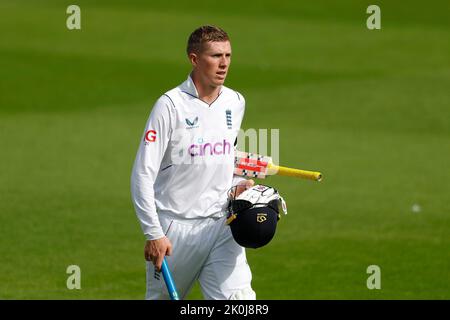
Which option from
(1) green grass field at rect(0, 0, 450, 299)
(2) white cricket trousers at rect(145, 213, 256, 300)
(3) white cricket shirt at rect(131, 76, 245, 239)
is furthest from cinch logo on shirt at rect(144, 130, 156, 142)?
(1) green grass field at rect(0, 0, 450, 299)

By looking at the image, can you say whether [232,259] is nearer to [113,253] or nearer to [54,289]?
[54,289]

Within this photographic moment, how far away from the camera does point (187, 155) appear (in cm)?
874

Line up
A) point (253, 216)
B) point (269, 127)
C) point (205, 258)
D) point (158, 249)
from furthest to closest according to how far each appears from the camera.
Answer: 1. point (269, 127)
2. point (205, 258)
3. point (253, 216)
4. point (158, 249)

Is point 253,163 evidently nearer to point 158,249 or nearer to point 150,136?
point 150,136

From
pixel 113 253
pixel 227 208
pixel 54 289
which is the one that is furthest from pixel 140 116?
pixel 227 208

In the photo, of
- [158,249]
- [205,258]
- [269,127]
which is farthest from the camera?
[269,127]

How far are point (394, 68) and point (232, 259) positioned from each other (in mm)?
21137

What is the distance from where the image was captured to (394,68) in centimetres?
2934

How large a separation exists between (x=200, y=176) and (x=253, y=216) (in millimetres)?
539

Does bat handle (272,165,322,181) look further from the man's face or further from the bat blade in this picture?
the man's face

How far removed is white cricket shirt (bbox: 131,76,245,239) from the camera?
8.47 metres

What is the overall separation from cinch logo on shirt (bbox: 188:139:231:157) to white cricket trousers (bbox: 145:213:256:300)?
0.54 m

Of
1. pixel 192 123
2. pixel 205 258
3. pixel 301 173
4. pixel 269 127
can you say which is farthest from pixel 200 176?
pixel 269 127

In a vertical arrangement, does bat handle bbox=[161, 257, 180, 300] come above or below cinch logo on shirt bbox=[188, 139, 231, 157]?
below
